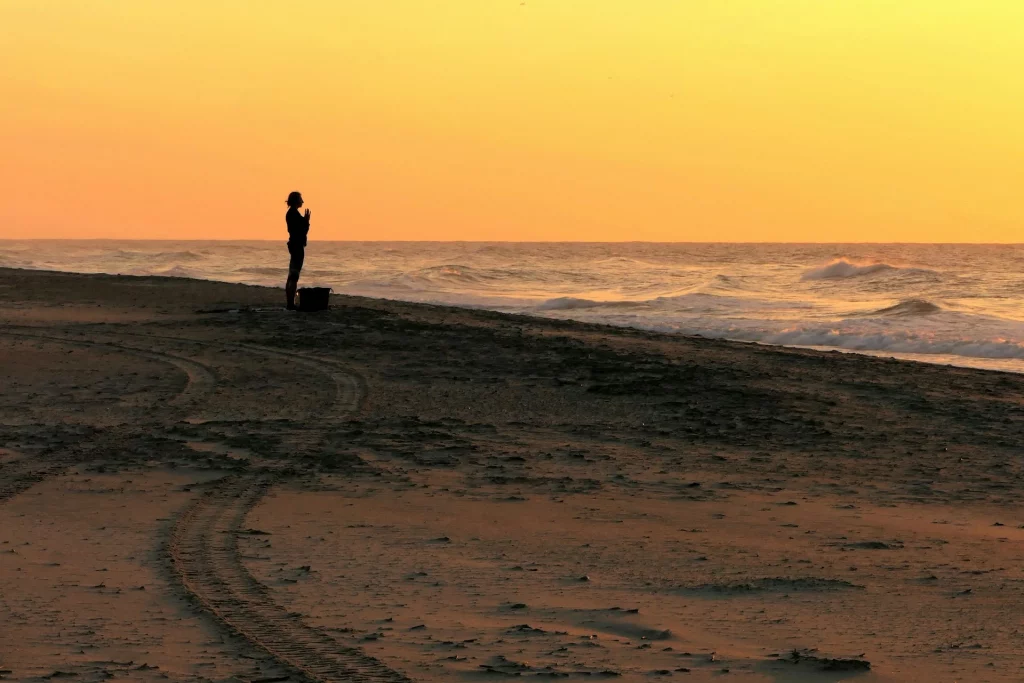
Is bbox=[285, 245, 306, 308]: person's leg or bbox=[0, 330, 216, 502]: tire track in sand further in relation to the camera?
bbox=[285, 245, 306, 308]: person's leg

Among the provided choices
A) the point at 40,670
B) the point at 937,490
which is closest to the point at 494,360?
the point at 937,490

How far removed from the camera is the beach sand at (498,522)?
4.16 m

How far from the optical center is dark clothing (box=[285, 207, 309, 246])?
16.6m

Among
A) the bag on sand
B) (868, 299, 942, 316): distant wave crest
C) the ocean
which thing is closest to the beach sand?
the bag on sand

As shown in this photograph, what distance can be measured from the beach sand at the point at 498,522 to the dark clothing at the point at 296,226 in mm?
4430

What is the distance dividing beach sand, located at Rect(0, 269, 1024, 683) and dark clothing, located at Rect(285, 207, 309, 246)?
14.5 ft

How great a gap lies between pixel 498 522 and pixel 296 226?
11211 mm

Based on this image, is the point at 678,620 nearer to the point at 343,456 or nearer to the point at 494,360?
the point at 343,456

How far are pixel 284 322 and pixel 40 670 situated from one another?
473 inches

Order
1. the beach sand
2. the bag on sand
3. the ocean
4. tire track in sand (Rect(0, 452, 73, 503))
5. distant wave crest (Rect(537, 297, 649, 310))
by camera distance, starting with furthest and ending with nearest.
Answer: distant wave crest (Rect(537, 297, 649, 310)), the ocean, the bag on sand, tire track in sand (Rect(0, 452, 73, 503)), the beach sand

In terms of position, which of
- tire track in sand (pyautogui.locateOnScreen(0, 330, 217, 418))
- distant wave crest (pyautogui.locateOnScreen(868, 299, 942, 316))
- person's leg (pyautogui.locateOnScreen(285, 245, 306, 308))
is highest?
distant wave crest (pyautogui.locateOnScreen(868, 299, 942, 316))

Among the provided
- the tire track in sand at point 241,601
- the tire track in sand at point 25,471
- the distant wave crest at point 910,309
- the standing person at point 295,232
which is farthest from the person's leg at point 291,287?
the distant wave crest at point 910,309

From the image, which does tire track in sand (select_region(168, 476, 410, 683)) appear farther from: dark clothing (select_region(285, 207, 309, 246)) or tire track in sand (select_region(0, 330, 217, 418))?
dark clothing (select_region(285, 207, 309, 246))

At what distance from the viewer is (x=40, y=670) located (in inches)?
149
